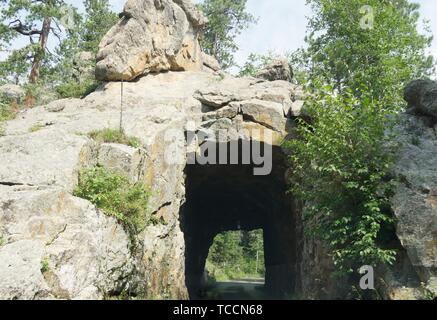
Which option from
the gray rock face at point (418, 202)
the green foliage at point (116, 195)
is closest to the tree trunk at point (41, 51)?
the green foliage at point (116, 195)

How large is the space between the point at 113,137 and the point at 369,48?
17489mm

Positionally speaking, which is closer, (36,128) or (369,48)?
(36,128)

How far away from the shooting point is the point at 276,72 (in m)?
21.2

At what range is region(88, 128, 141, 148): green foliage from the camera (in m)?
13.1

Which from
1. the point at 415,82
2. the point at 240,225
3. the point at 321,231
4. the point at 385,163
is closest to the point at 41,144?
the point at 321,231

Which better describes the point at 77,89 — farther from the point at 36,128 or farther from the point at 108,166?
the point at 108,166

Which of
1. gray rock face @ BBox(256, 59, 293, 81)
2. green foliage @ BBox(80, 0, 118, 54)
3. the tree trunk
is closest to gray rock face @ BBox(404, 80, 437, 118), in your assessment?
gray rock face @ BBox(256, 59, 293, 81)

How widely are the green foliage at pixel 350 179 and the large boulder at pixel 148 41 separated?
890 cm

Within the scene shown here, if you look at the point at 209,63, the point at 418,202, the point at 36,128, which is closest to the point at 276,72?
the point at 209,63

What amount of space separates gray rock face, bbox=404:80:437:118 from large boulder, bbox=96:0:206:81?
9.96 meters

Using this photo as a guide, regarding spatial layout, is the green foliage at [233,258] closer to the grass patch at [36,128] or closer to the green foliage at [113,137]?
the grass patch at [36,128]

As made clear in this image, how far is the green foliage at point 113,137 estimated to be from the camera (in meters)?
13.1

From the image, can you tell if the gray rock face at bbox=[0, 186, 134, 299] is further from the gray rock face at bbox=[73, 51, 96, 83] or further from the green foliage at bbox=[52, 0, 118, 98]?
the gray rock face at bbox=[73, 51, 96, 83]

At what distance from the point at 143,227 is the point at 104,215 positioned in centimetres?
170
